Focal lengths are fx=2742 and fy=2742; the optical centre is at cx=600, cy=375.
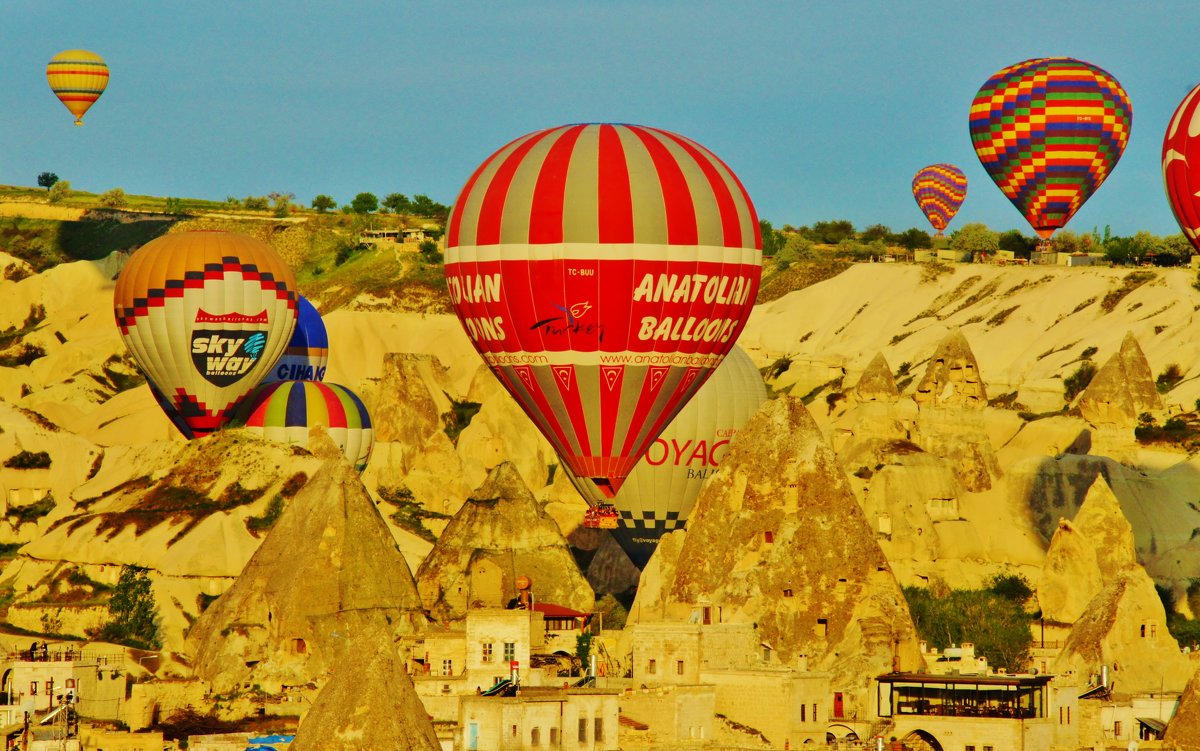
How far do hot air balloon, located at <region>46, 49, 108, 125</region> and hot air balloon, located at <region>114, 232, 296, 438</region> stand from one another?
32.5 m

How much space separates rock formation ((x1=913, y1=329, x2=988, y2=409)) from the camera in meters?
89.2

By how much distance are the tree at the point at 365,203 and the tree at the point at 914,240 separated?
3329 cm

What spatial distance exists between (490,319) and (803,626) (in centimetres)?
1026

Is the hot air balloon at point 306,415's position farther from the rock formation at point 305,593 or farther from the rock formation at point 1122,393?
the rock formation at point 1122,393

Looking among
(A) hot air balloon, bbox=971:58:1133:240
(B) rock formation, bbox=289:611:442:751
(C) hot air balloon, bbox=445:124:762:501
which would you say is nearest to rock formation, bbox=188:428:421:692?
(C) hot air balloon, bbox=445:124:762:501

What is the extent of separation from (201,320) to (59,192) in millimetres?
86831

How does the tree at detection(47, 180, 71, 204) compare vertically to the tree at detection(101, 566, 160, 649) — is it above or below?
above

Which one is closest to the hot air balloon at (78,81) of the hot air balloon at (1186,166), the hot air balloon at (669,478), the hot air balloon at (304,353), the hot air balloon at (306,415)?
the hot air balloon at (304,353)

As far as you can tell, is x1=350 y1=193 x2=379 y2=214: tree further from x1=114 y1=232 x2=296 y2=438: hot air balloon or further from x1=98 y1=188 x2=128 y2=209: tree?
x1=114 y1=232 x2=296 y2=438: hot air balloon

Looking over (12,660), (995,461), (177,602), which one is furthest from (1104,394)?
(12,660)

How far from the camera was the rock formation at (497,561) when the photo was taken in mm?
67562

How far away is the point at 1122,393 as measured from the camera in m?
85.8

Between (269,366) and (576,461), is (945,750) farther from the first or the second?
(269,366)

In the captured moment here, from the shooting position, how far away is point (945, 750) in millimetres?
56500
